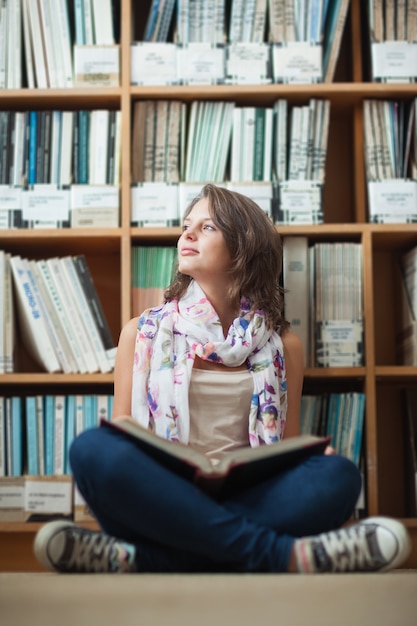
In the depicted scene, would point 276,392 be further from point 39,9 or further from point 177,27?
point 39,9

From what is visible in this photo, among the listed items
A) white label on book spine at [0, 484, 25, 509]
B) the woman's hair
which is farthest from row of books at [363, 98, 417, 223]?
white label on book spine at [0, 484, 25, 509]

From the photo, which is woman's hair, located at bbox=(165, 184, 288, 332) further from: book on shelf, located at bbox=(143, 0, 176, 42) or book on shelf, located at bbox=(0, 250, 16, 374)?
book on shelf, located at bbox=(143, 0, 176, 42)

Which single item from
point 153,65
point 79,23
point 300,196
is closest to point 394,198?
point 300,196

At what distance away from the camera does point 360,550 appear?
4.06 feet

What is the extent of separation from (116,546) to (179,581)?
0.22 m

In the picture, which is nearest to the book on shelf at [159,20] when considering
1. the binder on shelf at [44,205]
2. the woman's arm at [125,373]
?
the binder on shelf at [44,205]

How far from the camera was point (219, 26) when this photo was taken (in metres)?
2.32

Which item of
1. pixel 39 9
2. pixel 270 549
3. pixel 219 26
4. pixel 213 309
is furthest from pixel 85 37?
pixel 270 549

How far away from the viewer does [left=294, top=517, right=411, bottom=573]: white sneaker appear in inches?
48.3

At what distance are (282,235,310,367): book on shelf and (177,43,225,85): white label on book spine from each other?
1.63 ft

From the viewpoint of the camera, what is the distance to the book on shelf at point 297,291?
2.22m

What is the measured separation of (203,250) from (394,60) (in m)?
0.84

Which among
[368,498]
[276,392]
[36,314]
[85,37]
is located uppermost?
[85,37]

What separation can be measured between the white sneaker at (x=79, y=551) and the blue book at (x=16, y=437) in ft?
3.02
